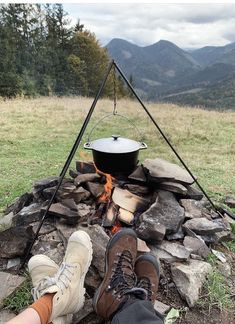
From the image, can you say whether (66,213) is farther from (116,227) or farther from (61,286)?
(61,286)

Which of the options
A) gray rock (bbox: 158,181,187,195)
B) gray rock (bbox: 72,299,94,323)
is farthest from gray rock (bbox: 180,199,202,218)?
gray rock (bbox: 72,299,94,323)

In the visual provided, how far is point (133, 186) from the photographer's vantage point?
12.0 feet

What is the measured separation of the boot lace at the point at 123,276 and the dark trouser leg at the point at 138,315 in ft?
0.57

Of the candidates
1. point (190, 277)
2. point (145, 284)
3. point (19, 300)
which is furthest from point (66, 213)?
point (190, 277)

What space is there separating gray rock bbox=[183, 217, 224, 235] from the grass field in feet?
5.14

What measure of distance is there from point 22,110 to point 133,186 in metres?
9.99

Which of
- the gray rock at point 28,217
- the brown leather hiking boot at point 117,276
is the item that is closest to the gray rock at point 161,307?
the brown leather hiking boot at point 117,276

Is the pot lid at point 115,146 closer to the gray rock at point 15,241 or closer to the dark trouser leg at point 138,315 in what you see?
the gray rock at point 15,241

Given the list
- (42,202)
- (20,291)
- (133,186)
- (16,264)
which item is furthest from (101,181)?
(20,291)

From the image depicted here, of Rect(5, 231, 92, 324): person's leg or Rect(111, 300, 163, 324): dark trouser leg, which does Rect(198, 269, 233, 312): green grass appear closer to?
Rect(111, 300, 163, 324): dark trouser leg

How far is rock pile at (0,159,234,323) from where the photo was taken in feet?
9.33

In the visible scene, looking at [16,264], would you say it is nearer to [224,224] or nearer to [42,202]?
[42,202]

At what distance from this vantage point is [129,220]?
10.8 feet

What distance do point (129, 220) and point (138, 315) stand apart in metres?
1.40
